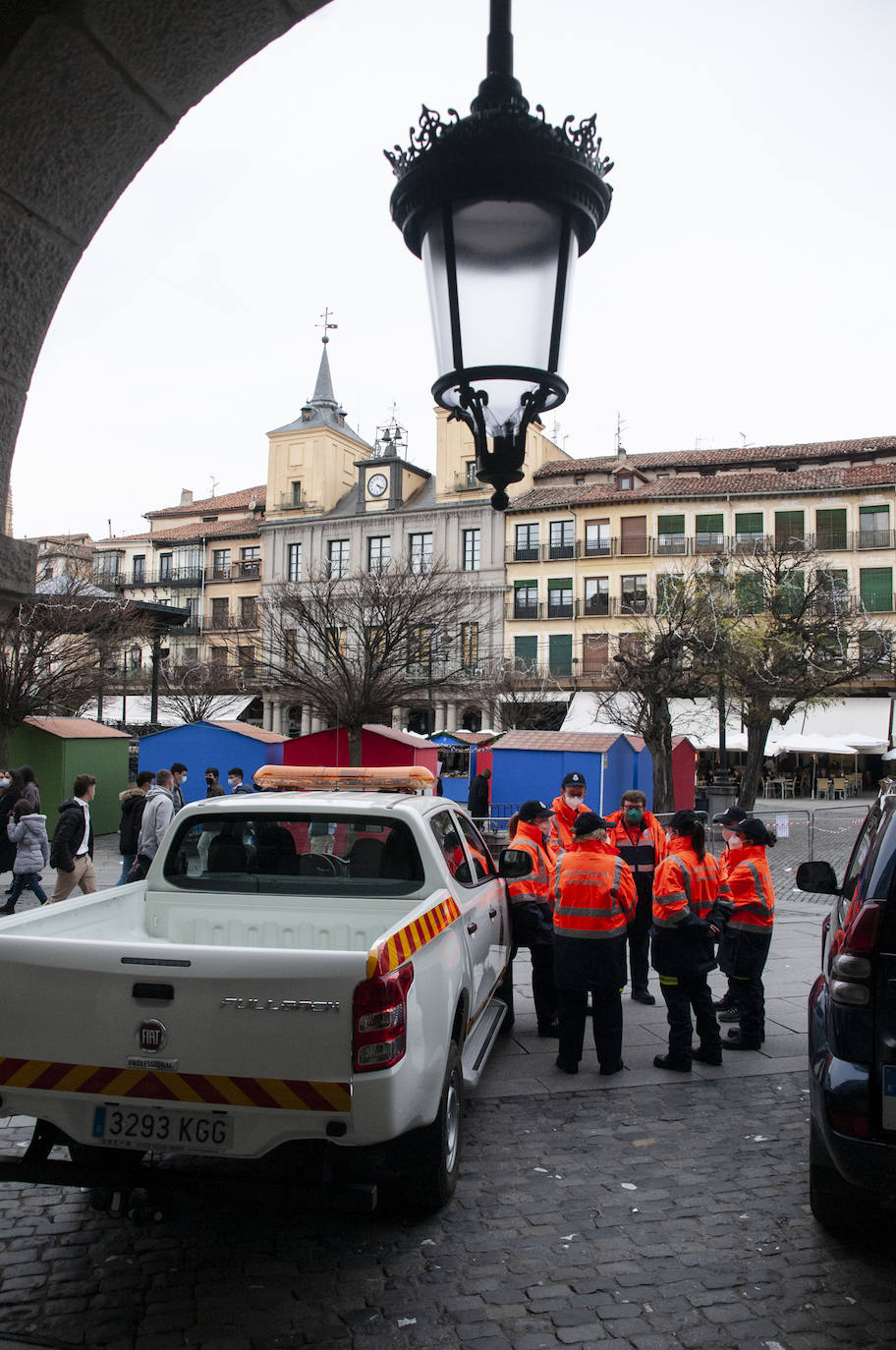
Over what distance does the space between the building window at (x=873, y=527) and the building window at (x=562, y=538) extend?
42.2 feet

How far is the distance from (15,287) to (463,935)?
3755 millimetres

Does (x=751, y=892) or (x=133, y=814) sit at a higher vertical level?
(x=133, y=814)

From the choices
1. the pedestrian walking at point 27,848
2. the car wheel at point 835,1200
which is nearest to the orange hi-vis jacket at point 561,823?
the car wheel at point 835,1200

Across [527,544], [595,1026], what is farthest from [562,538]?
[595,1026]

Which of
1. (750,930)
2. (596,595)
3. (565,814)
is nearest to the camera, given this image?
(750,930)

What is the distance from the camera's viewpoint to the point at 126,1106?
3592 millimetres

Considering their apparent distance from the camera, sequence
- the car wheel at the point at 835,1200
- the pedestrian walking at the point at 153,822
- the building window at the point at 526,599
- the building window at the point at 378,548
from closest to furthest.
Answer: the car wheel at the point at 835,1200 → the pedestrian walking at the point at 153,822 → the building window at the point at 526,599 → the building window at the point at 378,548

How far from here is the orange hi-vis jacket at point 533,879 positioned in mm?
7234

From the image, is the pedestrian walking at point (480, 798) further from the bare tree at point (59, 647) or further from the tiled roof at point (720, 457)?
the tiled roof at point (720, 457)

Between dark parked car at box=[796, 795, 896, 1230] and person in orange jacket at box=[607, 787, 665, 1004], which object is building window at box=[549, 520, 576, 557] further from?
dark parked car at box=[796, 795, 896, 1230]

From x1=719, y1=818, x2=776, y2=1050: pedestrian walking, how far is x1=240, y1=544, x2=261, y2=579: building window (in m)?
51.0

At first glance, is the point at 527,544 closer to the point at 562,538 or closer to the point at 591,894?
the point at 562,538

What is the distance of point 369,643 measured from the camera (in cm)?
2920

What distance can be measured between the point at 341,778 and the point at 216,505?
48260 millimetres
